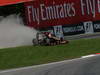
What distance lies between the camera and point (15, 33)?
23078mm

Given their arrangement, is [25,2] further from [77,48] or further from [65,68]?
[65,68]

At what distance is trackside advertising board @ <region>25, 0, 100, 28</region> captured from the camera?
930 inches

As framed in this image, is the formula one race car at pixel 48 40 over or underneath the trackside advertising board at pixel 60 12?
underneath

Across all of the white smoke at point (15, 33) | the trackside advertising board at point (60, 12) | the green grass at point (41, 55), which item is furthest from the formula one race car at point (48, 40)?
the trackside advertising board at point (60, 12)

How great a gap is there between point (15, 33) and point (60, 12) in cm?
354

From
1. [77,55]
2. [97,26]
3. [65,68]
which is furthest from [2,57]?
[97,26]

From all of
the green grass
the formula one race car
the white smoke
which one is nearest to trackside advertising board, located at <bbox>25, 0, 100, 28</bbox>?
the white smoke

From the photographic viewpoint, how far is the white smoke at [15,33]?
22.4 meters

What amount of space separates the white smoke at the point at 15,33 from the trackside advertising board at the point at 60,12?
2.59ft

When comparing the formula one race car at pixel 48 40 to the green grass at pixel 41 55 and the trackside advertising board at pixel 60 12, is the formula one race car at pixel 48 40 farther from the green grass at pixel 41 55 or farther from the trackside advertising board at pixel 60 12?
the trackside advertising board at pixel 60 12

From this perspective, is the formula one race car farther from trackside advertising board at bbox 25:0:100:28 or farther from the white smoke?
trackside advertising board at bbox 25:0:100:28

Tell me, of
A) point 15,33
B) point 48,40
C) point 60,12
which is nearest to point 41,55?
point 48,40

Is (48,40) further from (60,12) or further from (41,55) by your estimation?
(60,12)

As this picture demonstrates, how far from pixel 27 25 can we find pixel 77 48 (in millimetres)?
7202
